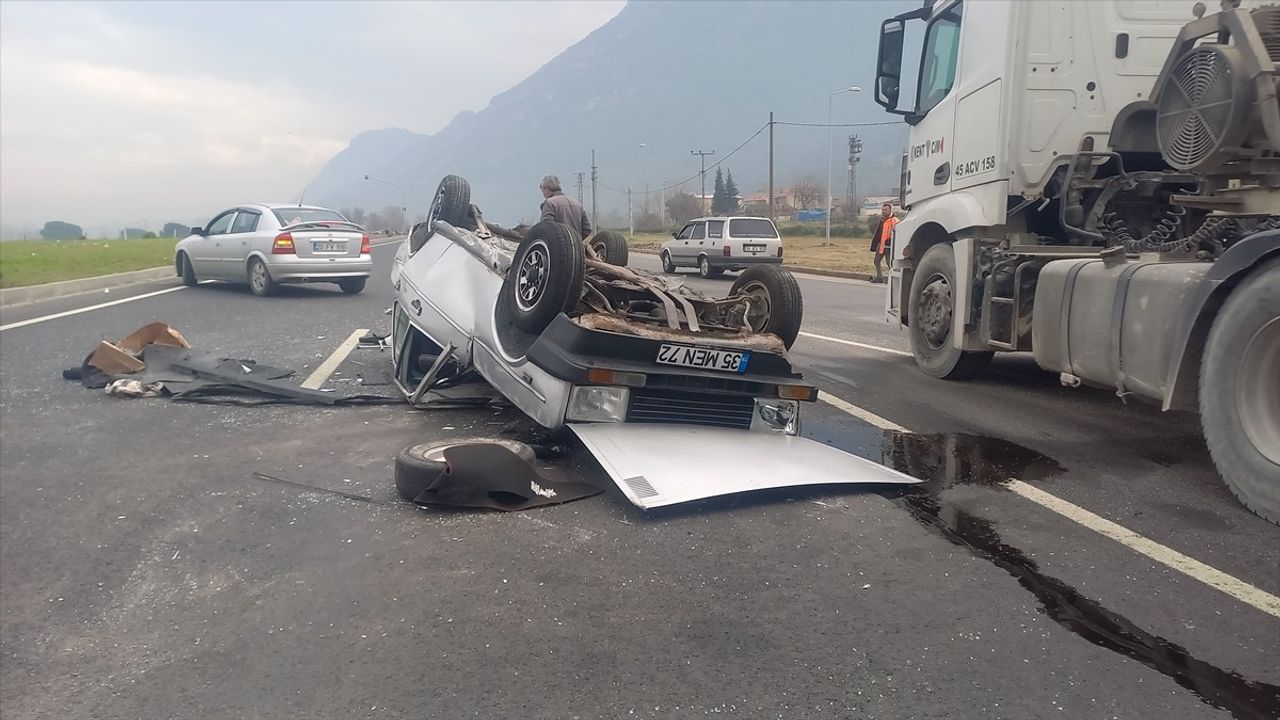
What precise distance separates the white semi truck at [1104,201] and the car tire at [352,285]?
31.3 ft

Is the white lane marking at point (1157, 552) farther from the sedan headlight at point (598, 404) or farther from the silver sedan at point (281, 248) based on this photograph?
the silver sedan at point (281, 248)

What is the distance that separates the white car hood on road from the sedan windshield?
11.0 metres

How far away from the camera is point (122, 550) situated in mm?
3543

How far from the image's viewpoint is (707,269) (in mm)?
23766

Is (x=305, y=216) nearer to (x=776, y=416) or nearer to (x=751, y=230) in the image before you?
(x=776, y=416)

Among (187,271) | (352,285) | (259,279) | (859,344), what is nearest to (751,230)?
(352,285)

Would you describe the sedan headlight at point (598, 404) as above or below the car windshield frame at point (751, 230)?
below

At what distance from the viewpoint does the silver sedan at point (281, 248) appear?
13.4m

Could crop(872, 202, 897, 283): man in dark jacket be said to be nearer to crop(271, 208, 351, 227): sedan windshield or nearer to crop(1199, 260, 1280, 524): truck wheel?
crop(271, 208, 351, 227): sedan windshield

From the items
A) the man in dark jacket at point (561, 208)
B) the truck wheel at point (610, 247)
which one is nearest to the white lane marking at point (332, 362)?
the man in dark jacket at point (561, 208)

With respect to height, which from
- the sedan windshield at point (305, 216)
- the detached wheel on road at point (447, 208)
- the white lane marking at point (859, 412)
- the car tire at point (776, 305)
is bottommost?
the white lane marking at point (859, 412)

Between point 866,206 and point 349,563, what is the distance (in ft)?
298

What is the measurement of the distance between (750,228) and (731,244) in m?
0.74

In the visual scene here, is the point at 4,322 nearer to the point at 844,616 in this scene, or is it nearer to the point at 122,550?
the point at 122,550
